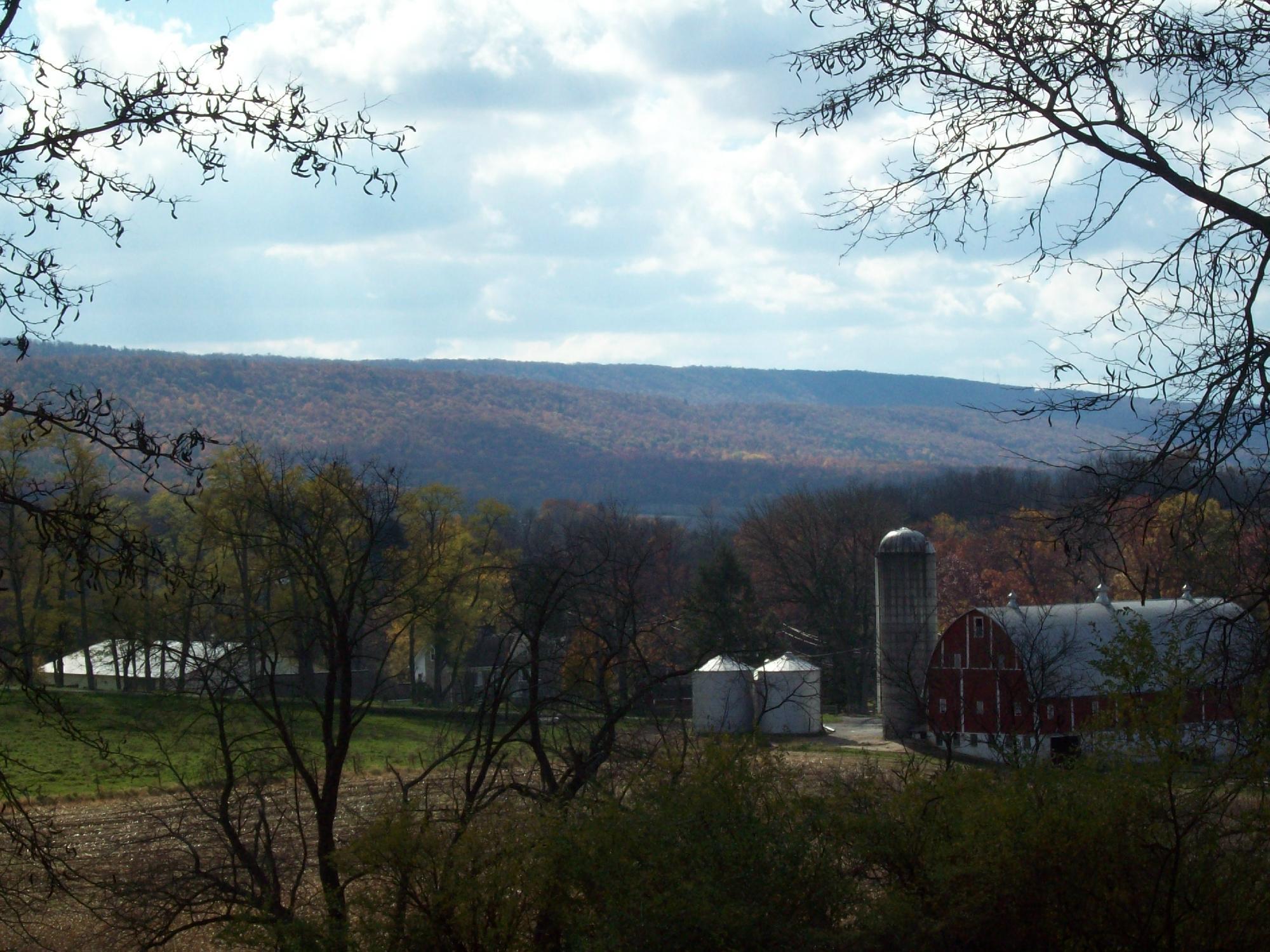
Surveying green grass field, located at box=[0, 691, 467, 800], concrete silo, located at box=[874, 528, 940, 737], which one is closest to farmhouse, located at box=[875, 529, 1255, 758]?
concrete silo, located at box=[874, 528, 940, 737]

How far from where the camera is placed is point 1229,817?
319 inches

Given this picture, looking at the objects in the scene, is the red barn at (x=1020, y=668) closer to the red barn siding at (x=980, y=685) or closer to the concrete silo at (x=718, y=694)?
the red barn siding at (x=980, y=685)

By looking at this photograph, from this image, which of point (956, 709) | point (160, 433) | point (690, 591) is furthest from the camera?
point (690, 591)

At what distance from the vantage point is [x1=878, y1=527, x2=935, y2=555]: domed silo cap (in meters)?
40.4

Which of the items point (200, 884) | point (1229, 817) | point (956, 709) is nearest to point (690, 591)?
point (956, 709)

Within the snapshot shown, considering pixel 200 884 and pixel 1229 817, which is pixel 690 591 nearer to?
pixel 200 884

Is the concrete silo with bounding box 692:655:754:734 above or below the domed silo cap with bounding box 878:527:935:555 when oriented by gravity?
below

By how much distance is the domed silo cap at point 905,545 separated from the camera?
40406 millimetres

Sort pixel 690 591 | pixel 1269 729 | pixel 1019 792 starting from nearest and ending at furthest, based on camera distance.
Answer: pixel 1269 729
pixel 1019 792
pixel 690 591

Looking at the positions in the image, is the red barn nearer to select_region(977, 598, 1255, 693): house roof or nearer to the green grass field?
select_region(977, 598, 1255, 693): house roof

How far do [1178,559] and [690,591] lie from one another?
3766cm

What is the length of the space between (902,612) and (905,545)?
2.26 meters

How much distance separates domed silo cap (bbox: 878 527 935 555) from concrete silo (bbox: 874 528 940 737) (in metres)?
0.02

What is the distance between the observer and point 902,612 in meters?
39.7
